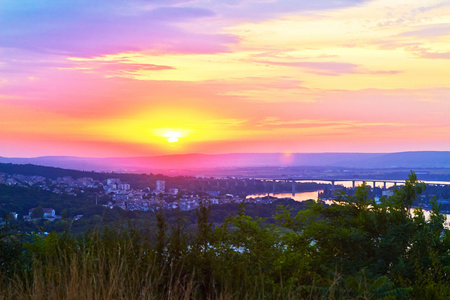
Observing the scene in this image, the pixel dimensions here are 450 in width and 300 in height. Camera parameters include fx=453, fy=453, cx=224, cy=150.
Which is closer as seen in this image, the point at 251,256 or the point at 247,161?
the point at 251,256

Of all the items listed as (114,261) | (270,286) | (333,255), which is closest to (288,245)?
(333,255)

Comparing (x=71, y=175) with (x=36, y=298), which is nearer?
(x=36, y=298)

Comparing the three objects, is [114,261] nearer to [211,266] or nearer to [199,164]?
[211,266]

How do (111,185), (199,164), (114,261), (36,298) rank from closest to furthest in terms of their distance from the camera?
1. (36,298)
2. (114,261)
3. (111,185)
4. (199,164)

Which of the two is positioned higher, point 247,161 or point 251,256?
point 247,161

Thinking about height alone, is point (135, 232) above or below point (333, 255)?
above

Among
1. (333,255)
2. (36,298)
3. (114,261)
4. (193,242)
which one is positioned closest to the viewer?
(36,298)

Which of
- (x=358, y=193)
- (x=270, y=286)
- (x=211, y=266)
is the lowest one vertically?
(x=270, y=286)
